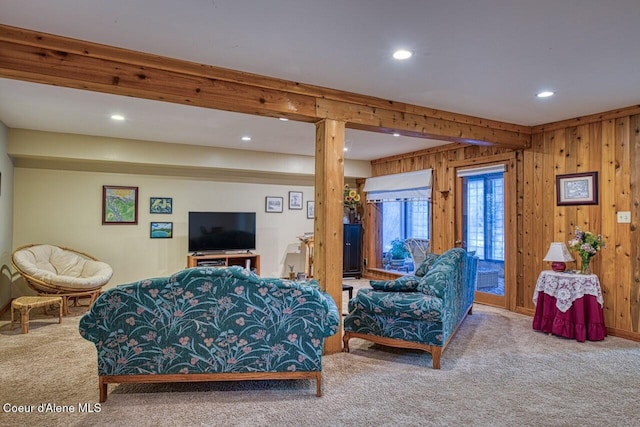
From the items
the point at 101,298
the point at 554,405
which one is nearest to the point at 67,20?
the point at 101,298

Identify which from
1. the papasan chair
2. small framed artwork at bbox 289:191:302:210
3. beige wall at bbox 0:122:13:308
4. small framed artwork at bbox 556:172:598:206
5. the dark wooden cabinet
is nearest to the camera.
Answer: small framed artwork at bbox 556:172:598:206

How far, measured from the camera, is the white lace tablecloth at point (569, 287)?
4.09m

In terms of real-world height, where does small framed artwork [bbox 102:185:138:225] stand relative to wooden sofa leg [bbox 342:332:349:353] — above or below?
above

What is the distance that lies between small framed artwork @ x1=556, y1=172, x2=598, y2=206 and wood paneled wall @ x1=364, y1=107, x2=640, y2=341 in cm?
6

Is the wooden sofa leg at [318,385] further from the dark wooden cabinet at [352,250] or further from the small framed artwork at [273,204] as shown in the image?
the dark wooden cabinet at [352,250]

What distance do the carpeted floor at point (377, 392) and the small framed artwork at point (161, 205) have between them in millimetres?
2860

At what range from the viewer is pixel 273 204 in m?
7.45

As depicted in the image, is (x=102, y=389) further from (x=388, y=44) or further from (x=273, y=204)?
(x=273, y=204)

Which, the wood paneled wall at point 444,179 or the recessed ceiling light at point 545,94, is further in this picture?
the wood paneled wall at point 444,179

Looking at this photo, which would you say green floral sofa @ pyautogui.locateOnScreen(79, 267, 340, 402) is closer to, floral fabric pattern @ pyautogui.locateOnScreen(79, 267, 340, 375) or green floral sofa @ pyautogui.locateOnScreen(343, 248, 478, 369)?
floral fabric pattern @ pyautogui.locateOnScreen(79, 267, 340, 375)

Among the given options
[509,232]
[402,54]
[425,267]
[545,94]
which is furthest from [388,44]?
[509,232]

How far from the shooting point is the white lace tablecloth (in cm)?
409

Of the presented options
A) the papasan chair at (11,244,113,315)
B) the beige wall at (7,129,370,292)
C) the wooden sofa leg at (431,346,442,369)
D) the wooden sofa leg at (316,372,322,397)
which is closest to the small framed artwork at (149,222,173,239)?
the beige wall at (7,129,370,292)

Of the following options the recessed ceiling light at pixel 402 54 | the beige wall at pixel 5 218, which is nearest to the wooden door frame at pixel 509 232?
the recessed ceiling light at pixel 402 54
